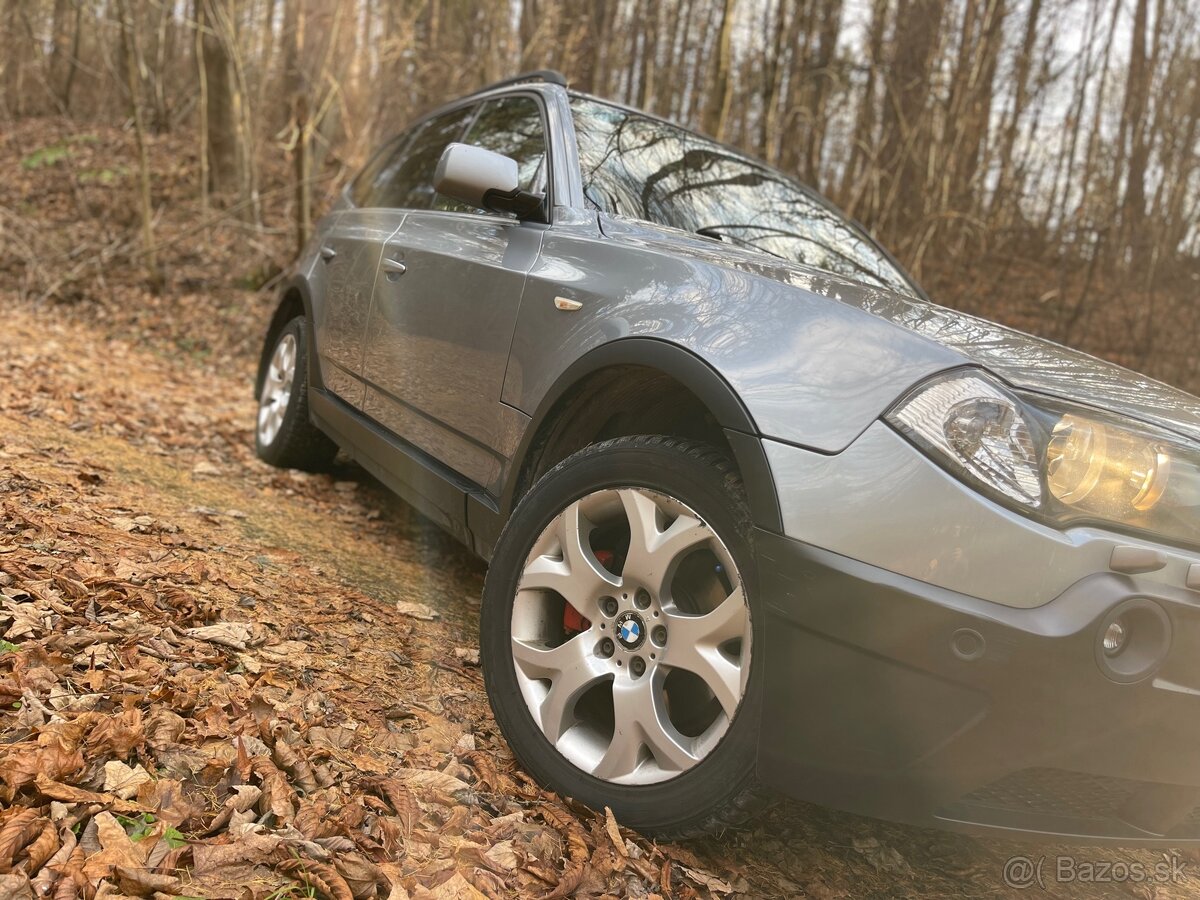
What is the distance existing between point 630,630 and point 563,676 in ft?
0.69

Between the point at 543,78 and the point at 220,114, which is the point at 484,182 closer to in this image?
the point at 543,78

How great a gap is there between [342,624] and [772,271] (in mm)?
1727

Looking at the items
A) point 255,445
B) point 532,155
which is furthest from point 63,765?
point 255,445

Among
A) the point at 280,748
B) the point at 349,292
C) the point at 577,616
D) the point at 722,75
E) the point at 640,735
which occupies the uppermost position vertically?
the point at 722,75

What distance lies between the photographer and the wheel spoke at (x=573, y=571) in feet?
7.07

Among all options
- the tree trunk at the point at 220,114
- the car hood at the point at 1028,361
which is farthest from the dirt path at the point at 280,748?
the tree trunk at the point at 220,114

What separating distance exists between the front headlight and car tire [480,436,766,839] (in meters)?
0.42

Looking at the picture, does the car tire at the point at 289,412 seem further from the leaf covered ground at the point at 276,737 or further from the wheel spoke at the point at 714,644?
the wheel spoke at the point at 714,644

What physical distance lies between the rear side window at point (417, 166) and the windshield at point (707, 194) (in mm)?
857

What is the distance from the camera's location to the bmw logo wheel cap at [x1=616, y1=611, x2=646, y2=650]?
2.07 metres

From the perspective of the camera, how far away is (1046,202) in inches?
523

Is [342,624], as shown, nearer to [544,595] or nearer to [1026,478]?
[544,595]

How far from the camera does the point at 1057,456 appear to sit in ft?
5.51

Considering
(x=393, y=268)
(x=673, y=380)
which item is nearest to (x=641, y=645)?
(x=673, y=380)
